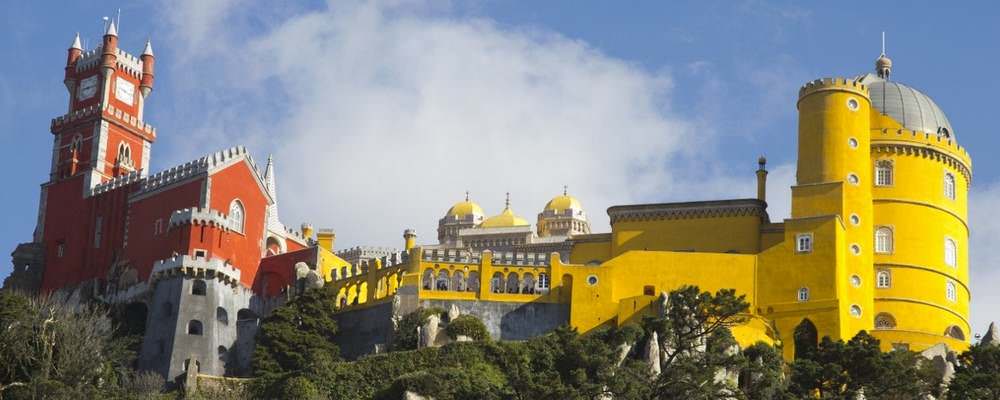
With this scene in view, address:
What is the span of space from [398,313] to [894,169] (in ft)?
84.4

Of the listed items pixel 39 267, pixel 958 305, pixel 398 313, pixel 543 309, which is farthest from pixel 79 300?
pixel 958 305

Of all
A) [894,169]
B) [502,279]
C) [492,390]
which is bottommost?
[492,390]

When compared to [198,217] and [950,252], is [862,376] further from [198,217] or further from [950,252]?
[198,217]

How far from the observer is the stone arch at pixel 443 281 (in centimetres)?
8912

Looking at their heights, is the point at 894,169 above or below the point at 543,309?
above

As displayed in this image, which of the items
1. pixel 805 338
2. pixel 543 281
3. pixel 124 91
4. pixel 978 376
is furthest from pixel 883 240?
pixel 124 91

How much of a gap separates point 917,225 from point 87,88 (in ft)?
145

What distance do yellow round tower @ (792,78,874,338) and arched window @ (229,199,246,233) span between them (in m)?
27.1

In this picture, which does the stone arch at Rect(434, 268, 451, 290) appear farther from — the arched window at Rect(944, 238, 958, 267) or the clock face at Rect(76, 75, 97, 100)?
the arched window at Rect(944, 238, 958, 267)

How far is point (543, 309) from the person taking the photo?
8819cm

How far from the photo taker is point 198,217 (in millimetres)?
90938

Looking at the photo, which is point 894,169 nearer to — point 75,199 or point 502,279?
point 502,279

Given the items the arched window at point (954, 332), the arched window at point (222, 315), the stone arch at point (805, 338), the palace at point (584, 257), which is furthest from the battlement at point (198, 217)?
the arched window at point (954, 332)

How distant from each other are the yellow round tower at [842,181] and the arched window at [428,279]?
17343 mm
